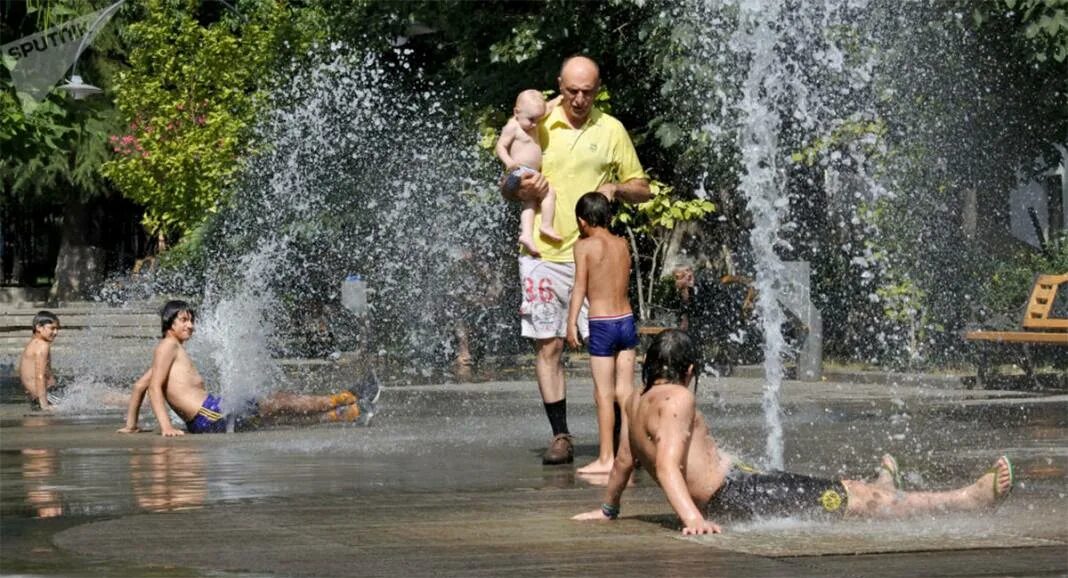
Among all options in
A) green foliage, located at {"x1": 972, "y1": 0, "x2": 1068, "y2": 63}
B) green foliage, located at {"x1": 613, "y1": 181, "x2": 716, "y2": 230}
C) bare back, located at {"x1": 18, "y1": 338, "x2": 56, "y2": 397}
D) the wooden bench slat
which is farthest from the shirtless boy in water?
green foliage, located at {"x1": 613, "y1": 181, "x2": 716, "y2": 230}

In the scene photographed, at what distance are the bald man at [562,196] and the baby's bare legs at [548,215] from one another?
39 mm

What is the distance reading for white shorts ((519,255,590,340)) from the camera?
456 inches

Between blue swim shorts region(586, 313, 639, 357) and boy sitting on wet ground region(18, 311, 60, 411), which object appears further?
boy sitting on wet ground region(18, 311, 60, 411)

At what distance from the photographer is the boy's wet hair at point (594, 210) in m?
10.8

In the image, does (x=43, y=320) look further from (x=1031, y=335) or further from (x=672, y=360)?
(x=672, y=360)

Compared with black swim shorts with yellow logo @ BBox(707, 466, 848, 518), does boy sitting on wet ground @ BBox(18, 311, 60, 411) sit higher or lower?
higher

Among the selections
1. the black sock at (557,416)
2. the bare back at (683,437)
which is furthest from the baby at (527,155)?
the bare back at (683,437)

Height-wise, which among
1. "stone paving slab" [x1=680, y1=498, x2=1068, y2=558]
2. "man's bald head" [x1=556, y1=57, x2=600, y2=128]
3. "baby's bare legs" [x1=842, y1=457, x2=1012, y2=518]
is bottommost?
"stone paving slab" [x1=680, y1=498, x2=1068, y2=558]

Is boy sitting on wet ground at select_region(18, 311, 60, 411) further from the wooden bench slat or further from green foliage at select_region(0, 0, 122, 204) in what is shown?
the wooden bench slat

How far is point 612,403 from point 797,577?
414cm

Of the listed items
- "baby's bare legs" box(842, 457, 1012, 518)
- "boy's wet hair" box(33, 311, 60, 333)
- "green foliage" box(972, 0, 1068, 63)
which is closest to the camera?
"baby's bare legs" box(842, 457, 1012, 518)

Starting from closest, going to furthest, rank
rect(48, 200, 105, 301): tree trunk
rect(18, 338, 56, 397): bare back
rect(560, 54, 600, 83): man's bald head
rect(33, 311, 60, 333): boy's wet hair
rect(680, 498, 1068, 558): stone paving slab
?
rect(680, 498, 1068, 558): stone paving slab → rect(560, 54, 600, 83): man's bald head → rect(18, 338, 56, 397): bare back → rect(33, 311, 60, 333): boy's wet hair → rect(48, 200, 105, 301): tree trunk

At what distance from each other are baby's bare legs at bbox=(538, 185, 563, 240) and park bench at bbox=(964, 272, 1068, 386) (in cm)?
822

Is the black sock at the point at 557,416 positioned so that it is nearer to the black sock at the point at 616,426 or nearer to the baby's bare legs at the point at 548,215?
the black sock at the point at 616,426
